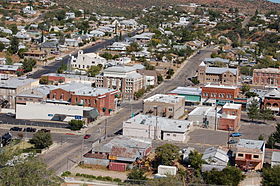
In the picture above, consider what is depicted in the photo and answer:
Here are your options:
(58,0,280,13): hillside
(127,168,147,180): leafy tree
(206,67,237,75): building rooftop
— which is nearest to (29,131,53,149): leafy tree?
(127,168,147,180): leafy tree

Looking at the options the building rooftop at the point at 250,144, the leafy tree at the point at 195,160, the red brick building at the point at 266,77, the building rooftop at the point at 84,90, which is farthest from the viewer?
the red brick building at the point at 266,77

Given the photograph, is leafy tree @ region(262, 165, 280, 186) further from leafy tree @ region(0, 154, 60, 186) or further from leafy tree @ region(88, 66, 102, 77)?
leafy tree @ region(88, 66, 102, 77)

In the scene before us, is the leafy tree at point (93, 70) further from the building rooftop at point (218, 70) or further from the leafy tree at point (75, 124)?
the leafy tree at point (75, 124)

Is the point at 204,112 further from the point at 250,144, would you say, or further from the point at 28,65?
the point at 28,65

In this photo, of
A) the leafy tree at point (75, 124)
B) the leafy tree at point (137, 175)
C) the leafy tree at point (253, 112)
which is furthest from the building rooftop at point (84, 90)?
the leafy tree at point (137, 175)

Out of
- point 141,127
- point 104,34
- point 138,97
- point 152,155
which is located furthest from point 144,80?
point 104,34

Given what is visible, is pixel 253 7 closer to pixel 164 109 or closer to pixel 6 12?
pixel 6 12
